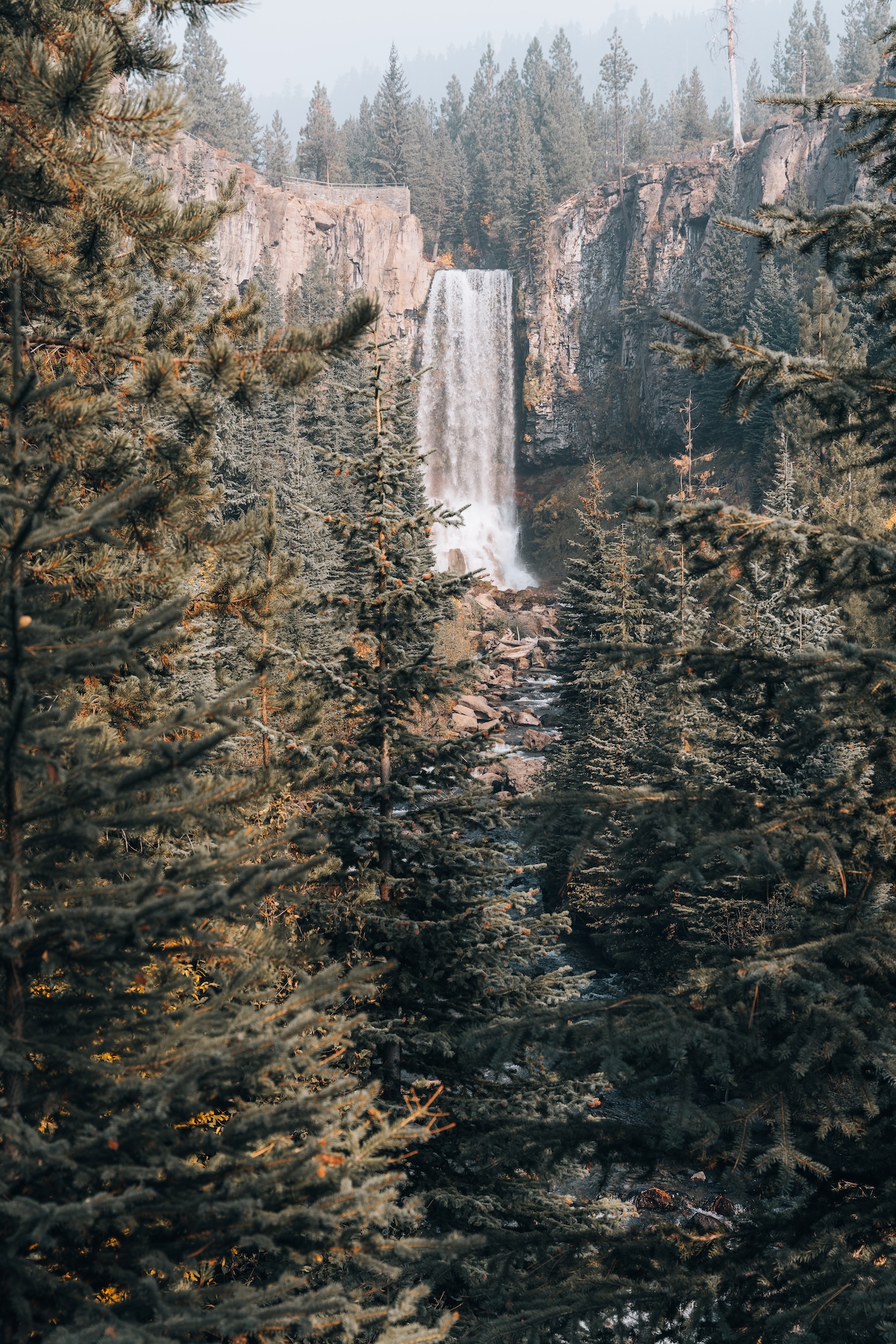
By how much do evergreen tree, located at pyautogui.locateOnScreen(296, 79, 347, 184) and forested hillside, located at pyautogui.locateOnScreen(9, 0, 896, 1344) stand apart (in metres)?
91.0

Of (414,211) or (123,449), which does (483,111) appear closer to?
(414,211)

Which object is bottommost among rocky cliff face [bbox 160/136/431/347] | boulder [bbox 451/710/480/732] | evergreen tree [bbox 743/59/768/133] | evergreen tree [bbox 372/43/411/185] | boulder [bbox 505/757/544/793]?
boulder [bbox 505/757/544/793]

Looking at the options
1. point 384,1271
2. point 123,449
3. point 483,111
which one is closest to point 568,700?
point 123,449

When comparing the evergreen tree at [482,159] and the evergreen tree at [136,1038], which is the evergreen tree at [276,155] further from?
the evergreen tree at [136,1038]

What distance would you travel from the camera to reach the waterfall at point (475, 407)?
A: 61219 mm

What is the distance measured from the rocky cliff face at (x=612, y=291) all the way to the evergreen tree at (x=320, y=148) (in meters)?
32.9

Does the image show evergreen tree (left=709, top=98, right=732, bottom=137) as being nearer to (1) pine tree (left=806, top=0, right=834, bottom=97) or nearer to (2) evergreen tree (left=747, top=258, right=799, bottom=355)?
(1) pine tree (left=806, top=0, right=834, bottom=97)

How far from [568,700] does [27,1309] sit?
23136mm

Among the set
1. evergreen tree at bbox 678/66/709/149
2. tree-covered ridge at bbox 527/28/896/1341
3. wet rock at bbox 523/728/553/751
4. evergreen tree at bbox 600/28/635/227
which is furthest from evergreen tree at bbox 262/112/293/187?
tree-covered ridge at bbox 527/28/896/1341

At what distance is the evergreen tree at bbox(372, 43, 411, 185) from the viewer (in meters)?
81.2

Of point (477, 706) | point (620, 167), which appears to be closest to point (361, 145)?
point (620, 167)

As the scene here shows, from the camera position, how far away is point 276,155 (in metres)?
78.8

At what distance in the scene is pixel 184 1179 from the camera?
10.0ft

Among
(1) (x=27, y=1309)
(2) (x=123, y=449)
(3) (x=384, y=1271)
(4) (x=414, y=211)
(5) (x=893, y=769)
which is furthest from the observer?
(4) (x=414, y=211)
